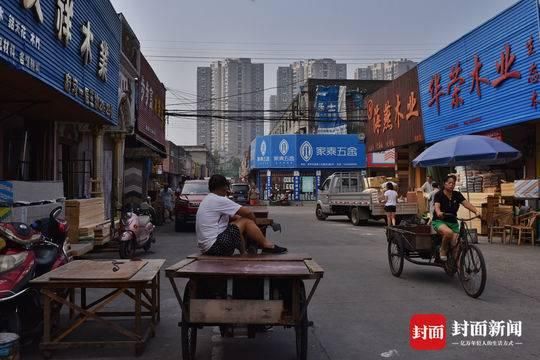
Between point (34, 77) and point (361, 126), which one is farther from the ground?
point (361, 126)

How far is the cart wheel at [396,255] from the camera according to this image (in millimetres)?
8453

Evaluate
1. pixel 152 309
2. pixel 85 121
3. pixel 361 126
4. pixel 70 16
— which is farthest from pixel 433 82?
pixel 361 126

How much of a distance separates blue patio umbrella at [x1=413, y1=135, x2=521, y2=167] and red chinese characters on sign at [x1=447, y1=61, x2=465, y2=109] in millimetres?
7243

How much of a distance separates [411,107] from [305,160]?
2050 cm

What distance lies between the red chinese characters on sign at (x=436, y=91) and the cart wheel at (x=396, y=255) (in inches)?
461

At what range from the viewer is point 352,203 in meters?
20.4

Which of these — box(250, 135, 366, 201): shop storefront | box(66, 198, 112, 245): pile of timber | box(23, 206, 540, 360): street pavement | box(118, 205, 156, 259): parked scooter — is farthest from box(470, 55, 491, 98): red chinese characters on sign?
box(250, 135, 366, 201): shop storefront

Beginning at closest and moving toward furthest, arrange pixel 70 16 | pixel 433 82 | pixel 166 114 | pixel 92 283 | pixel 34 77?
pixel 92 283
pixel 34 77
pixel 70 16
pixel 433 82
pixel 166 114

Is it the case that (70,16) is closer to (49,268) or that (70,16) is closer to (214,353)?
(49,268)

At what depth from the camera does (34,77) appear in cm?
766

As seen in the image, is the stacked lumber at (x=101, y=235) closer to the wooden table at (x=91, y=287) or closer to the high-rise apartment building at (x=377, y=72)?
the wooden table at (x=91, y=287)

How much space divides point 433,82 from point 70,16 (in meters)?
14.7

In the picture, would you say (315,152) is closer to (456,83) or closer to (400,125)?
(400,125)

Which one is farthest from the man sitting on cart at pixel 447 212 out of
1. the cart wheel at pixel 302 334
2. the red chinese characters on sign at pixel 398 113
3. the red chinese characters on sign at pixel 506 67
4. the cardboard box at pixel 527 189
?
the red chinese characters on sign at pixel 398 113
